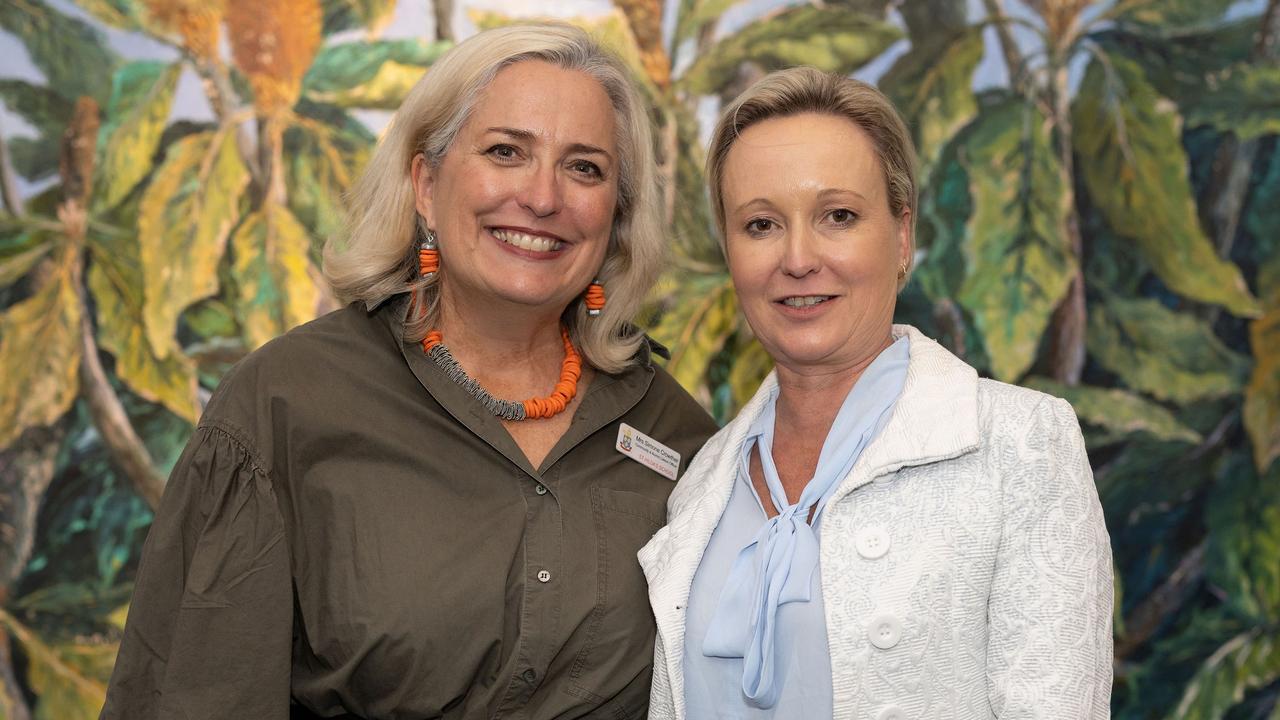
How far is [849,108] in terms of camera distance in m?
1.76

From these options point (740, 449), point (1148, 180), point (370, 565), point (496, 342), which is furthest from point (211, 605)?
point (1148, 180)

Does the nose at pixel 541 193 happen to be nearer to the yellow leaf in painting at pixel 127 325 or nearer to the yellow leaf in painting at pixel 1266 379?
the yellow leaf in painting at pixel 127 325

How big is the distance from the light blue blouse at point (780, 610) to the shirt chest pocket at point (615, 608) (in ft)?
0.52

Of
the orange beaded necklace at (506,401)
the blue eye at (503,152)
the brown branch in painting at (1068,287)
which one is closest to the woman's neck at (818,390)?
the orange beaded necklace at (506,401)

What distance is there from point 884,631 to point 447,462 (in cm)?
79

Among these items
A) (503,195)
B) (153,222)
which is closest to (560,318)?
(503,195)

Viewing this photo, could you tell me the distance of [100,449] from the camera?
317 centimetres

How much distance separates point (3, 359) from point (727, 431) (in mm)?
2260

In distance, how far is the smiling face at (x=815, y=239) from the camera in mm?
1726

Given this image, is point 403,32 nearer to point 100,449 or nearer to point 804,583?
point 100,449

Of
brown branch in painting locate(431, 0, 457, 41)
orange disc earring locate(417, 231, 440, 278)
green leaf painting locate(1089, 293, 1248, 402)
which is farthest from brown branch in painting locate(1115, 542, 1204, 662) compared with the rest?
brown branch in painting locate(431, 0, 457, 41)

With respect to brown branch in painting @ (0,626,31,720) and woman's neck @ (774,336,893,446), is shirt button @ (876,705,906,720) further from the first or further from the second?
brown branch in painting @ (0,626,31,720)

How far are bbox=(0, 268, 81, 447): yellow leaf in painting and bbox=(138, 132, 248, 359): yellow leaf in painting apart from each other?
0.22 meters

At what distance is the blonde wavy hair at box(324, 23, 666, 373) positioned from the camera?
6.57 ft
